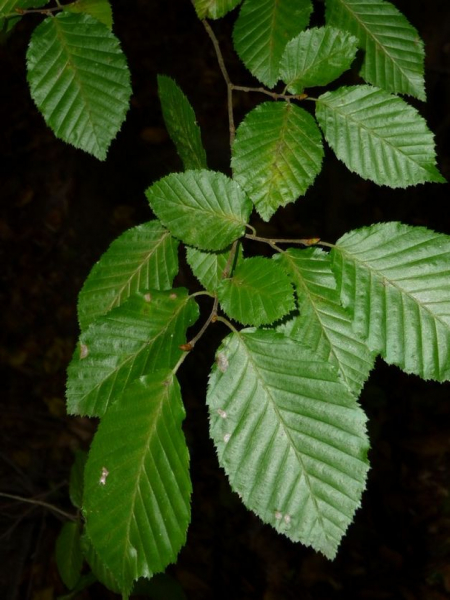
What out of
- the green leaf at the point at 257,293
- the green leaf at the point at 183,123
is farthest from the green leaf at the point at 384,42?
the green leaf at the point at 257,293

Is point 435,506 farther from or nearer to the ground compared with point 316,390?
nearer to the ground

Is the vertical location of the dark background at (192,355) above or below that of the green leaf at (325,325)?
below

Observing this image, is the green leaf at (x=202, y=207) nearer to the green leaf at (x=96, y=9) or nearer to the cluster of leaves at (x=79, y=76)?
the cluster of leaves at (x=79, y=76)

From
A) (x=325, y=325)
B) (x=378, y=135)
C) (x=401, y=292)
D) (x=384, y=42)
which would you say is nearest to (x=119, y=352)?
(x=325, y=325)

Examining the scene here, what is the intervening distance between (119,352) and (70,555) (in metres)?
1.33

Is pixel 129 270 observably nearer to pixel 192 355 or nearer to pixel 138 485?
pixel 138 485

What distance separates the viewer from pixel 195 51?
3.62 m

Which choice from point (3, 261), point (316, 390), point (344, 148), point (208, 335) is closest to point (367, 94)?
point (344, 148)

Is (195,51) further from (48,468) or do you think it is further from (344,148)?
(344,148)

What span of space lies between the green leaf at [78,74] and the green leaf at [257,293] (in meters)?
0.35

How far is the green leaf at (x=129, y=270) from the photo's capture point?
100 cm

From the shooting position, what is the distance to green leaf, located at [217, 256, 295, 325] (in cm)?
78

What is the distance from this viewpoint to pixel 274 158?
898 mm

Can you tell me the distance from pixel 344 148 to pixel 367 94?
0.10 m
